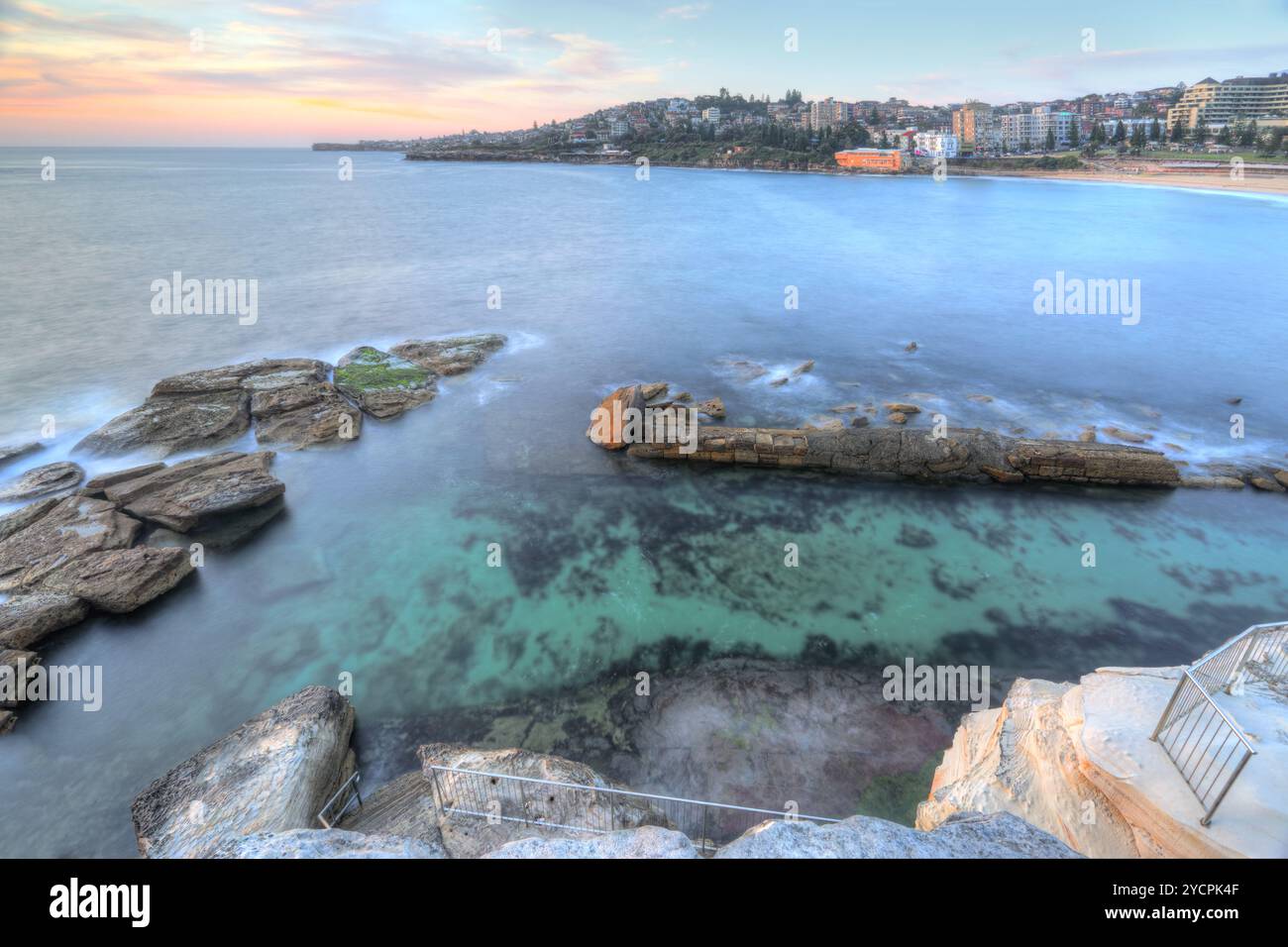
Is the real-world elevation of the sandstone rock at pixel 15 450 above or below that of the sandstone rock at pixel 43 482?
above

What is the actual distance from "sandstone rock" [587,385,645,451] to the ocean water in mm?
490

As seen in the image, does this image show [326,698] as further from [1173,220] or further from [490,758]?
[1173,220]

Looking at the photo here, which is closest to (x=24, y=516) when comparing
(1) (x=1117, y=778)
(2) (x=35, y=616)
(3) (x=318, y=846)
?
(2) (x=35, y=616)

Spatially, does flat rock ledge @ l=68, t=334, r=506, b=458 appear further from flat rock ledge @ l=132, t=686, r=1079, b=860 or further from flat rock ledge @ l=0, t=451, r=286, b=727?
flat rock ledge @ l=132, t=686, r=1079, b=860

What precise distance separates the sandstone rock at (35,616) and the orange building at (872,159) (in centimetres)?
15840

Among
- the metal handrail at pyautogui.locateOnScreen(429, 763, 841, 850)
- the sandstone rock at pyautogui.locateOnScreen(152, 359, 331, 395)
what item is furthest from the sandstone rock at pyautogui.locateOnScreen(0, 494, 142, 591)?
the metal handrail at pyautogui.locateOnScreen(429, 763, 841, 850)

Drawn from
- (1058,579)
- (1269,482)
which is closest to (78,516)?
(1058,579)

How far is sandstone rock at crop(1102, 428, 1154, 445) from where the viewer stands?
19.5 m

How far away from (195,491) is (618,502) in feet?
38.0

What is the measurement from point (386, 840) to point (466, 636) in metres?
8.95

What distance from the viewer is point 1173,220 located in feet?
212

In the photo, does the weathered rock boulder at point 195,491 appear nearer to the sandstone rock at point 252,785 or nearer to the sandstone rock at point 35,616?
the sandstone rock at point 35,616

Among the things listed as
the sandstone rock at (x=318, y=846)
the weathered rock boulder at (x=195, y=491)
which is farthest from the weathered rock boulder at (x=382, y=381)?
the sandstone rock at (x=318, y=846)

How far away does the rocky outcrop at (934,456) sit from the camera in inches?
685
